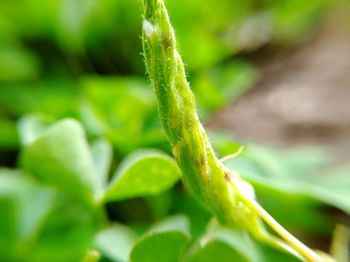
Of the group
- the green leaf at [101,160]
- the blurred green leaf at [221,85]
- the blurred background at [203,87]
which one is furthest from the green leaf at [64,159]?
the blurred green leaf at [221,85]

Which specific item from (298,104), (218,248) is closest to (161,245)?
(218,248)

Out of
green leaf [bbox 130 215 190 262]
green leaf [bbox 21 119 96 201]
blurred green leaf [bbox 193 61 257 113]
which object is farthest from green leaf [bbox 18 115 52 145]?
blurred green leaf [bbox 193 61 257 113]

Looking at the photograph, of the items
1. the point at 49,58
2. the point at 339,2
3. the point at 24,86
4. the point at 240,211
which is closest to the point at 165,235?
the point at 240,211

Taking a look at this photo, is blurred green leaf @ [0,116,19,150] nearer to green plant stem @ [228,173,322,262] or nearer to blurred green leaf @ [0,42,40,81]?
blurred green leaf @ [0,42,40,81]

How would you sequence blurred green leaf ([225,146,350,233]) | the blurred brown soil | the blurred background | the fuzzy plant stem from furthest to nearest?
the blurred brown soil < the blurred background < blurred green leaf ([225,146,350,233]) < the fuzzy plant stem

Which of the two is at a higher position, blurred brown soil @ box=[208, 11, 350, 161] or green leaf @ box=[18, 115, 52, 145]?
green leaf @ box=[18, 115, 52, 145]

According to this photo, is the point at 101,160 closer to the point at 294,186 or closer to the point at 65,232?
the point at 65,232
